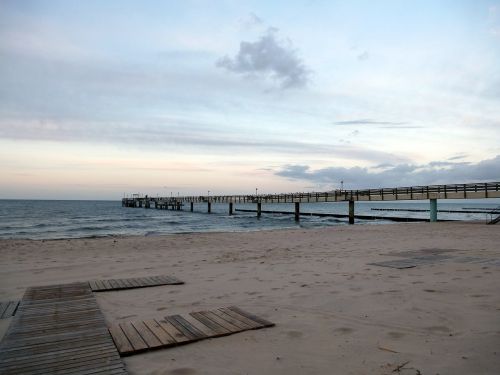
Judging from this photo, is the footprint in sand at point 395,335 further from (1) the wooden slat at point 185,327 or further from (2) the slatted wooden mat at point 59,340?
(2) the slatted wooden mat at point 59,340

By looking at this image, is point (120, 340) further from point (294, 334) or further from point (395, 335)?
point (395, 335)

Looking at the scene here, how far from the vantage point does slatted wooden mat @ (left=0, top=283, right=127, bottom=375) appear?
3.52 meters

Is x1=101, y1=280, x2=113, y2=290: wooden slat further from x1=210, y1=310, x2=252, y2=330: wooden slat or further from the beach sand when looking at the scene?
x1=210, y1=310, x2=252, y2=330: wooden slat

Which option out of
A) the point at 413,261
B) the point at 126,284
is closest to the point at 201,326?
the point at 126,284

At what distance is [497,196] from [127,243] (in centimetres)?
2337

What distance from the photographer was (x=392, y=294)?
6.09 m

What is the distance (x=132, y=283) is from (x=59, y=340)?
3.16m

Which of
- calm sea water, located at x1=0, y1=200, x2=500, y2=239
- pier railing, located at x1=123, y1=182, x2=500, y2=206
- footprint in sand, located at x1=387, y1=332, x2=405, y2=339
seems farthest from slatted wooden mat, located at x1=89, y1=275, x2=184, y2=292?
pier railing, located at x1=123, y1=182, x2=500, y2=206

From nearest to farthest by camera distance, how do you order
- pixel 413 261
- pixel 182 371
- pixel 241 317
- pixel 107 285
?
pixel 182 371 < pixel 241 317 < pixel 107 285 < pixel 413 261

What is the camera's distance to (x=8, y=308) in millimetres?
5629

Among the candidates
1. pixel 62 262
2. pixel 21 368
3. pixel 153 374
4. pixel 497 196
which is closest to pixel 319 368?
pixel 153 374

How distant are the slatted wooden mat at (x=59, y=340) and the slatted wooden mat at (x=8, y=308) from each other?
91 millimetres

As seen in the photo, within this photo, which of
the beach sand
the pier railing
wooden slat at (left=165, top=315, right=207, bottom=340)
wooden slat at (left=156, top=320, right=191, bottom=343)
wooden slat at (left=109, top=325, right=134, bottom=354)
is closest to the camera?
the beach sand

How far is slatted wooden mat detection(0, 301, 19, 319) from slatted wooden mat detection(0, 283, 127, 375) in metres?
0.09
